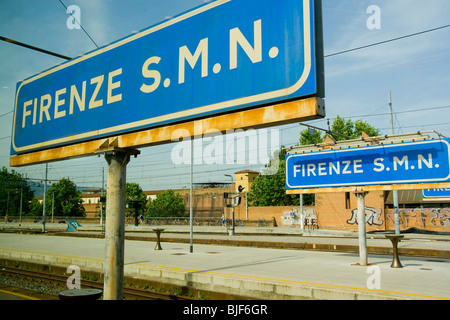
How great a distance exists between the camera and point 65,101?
486 centimetres

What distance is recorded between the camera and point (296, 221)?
50812 mm

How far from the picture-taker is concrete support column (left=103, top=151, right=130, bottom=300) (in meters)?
4.30

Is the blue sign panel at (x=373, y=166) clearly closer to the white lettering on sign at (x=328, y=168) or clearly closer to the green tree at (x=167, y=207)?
the white lettering on sign at (x=328, y=168)

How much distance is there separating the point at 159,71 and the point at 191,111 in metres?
0.70

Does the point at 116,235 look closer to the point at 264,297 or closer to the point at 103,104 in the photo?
the point at 103,104

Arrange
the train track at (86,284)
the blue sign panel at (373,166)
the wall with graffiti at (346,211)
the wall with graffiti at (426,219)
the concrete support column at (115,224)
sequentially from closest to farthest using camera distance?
the concrete support column at (115,224), the train track at (86,284), the blue sign panel at (373,166), the wall with graffiti at (426,219), the wall with graffiti at (346,211)

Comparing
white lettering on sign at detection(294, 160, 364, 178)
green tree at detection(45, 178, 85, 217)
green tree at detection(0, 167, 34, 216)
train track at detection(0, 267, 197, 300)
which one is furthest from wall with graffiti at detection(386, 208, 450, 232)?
green tree at detection(0, 167, 34, 216)

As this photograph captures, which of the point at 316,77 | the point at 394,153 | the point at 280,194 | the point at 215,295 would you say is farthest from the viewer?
the point at 280,194

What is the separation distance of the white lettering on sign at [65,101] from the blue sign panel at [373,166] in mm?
9199

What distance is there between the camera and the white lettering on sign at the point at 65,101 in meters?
4.36

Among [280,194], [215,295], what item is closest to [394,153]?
[215,295]

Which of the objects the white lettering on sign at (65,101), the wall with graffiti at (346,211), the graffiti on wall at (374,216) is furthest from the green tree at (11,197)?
the white lettering on sign at (65,101)

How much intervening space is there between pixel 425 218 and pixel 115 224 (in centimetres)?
3891
